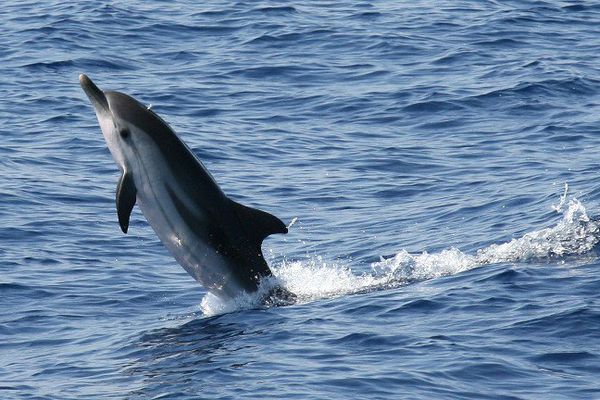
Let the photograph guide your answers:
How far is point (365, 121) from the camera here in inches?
926

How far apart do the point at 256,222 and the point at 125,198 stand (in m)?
1.26

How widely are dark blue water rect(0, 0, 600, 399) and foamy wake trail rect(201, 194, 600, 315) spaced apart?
0.14ft

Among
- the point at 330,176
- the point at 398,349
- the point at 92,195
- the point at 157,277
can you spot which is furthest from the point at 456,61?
the point at 398,349

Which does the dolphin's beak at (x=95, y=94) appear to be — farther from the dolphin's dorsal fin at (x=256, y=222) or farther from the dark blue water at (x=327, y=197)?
the dark blue water at (x=327, y=197)

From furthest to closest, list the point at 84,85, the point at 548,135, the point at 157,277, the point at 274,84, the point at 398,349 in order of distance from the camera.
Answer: the point at 274,84, the point at 548,135, the point at 157,277, the point at 84,85, the point at 398,349

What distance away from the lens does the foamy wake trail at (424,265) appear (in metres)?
14.4

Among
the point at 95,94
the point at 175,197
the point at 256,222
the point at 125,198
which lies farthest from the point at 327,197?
the point at 125,198

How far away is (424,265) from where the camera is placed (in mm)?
15109

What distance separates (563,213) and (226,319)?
5353 mm

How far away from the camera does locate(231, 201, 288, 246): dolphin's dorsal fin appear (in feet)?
43.8

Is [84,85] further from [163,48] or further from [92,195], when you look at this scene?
[163,48]

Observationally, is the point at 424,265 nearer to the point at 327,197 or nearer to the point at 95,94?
the point at 95,94

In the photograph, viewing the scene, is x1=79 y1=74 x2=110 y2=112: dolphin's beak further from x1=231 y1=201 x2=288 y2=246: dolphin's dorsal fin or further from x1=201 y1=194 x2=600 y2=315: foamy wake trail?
x1=201 y1=194 x2=600 y2=315: foamy wake trail

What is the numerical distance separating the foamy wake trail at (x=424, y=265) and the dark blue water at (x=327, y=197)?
0.14ft
